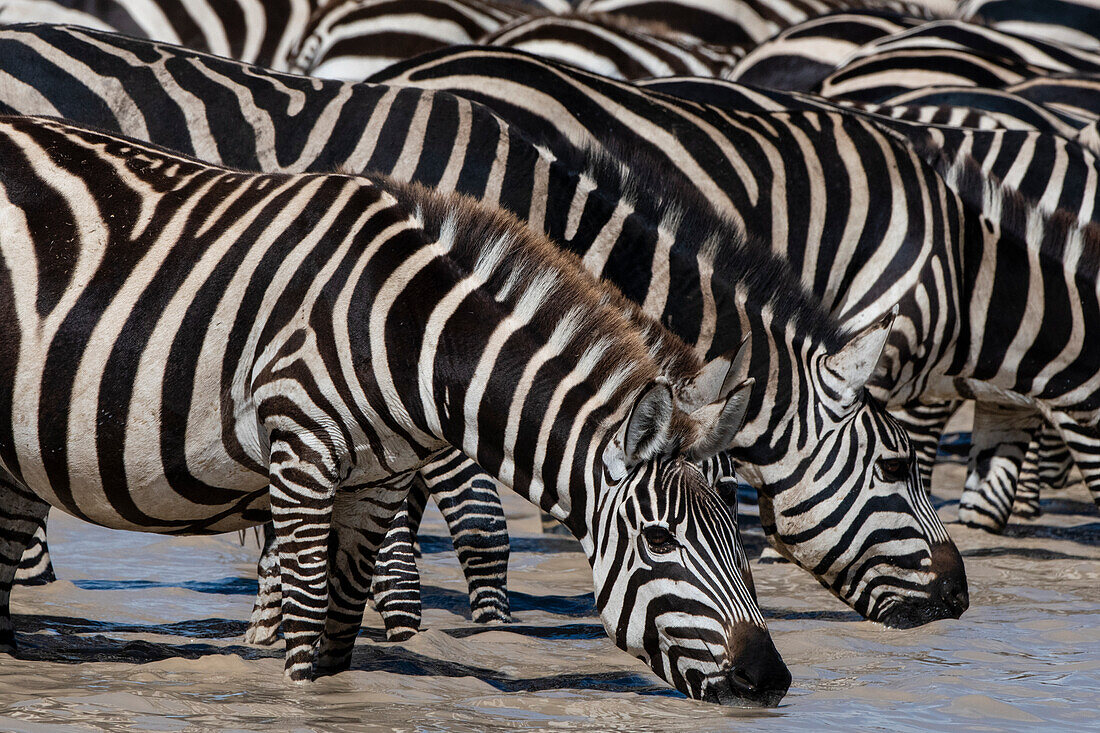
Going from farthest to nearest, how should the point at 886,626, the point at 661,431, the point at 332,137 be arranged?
1. the point at 332,137
2. the point at 886,626
3. the point at 661,431

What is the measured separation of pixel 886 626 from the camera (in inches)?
230

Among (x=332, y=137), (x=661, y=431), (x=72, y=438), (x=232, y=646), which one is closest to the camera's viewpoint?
(x=661, y=431)

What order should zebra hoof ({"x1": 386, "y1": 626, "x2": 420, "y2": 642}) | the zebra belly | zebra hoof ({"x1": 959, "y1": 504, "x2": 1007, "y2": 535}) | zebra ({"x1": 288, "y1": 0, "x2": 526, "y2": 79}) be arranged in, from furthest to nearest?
zebra ({"x1": 288, "y1": 0, "x2": 526, "y2": 79})
zebra hoof ({"x1": 959, "y1": 504, "x2": 1007, "y2": 535})
zebra hoof ({"x1": 386, "y1": 626, "x2": 420, "y2": 642})
the zebra belly

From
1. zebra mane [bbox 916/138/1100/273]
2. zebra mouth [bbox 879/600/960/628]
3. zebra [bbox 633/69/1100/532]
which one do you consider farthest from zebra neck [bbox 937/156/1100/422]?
zebra mouth [bbox 879/600/960/628]

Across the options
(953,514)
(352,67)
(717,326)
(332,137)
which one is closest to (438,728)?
(717,326)

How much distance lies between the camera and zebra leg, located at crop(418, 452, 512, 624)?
6113 mm

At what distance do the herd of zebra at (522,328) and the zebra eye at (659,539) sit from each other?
1cm

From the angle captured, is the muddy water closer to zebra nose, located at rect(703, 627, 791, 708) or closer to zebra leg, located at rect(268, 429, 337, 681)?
zebra nose, located at rect(703, 627, 791, 708)

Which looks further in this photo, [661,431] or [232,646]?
[232,646]

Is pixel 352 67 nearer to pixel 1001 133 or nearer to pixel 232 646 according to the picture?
pixel 1001 133

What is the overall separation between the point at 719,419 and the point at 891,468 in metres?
1.75

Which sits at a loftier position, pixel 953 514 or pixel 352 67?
pixel 352 67

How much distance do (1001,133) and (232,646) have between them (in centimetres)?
568

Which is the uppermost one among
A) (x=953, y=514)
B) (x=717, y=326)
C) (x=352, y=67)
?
(x=352, y=67)
